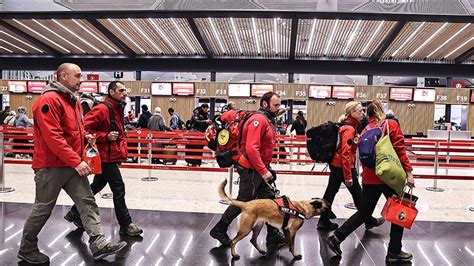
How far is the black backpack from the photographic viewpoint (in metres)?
4.36

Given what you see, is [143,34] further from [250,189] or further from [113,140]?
[250,189]

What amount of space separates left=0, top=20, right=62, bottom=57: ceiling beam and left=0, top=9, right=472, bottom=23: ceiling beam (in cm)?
157

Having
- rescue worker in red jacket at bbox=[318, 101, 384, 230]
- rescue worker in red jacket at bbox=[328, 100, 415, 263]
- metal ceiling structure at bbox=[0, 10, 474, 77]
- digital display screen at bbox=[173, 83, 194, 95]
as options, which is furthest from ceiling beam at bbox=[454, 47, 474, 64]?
rescue worker in red jacket at bbox=[328, 100, 415, 263]

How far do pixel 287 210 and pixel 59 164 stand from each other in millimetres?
1952

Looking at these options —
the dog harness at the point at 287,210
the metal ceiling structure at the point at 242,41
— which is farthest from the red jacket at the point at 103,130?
the metal ceiling structure at the point at 242,41

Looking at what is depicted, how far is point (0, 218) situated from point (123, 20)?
38.1 ft

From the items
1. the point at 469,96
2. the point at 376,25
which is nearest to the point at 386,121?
the point at 376,25

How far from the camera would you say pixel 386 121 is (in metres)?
3.54

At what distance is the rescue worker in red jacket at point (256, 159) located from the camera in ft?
11.2

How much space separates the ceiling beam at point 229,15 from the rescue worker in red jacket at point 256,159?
9.88 meters

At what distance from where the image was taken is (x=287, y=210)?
3.38m

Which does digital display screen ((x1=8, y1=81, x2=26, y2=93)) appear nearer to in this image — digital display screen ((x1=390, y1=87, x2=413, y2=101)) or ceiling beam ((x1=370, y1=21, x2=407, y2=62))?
ceiling beam ((x1=370, y1=21, x2=407, y2=62))

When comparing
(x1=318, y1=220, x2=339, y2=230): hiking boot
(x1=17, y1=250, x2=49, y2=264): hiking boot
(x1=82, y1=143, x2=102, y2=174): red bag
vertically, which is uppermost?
(x1=82, y1=143, x2=102, y2=174): red bag

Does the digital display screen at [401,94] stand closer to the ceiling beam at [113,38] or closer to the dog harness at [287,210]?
the ceiling beam at [113,38]
